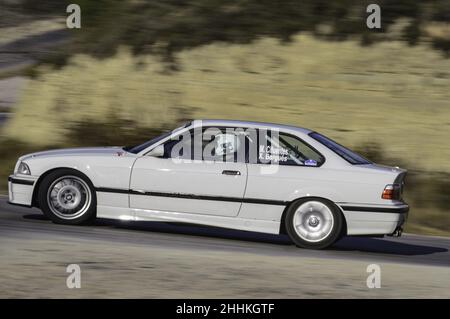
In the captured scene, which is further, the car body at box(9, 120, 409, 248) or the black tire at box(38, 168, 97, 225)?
the black tire at box(38, 168, 97, 225)

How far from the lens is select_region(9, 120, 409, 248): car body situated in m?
10.9

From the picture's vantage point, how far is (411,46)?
21.7 m

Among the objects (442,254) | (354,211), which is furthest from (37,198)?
(442,254)

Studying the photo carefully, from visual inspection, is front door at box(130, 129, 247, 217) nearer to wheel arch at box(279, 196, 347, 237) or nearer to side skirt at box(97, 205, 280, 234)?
side skirt at box(97, 205, 280, 234)

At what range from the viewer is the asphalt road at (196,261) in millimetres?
8422

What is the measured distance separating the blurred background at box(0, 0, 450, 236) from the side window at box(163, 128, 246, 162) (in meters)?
8.50

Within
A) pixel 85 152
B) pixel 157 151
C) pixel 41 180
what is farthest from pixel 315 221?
pixel 41 180

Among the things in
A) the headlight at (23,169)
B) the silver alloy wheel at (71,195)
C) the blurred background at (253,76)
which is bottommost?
the silver alloy wheel at (71,195)

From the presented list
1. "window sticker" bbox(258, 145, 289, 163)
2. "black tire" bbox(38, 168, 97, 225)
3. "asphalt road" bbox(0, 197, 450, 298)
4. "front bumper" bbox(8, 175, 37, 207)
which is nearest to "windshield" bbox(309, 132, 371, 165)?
"window sticker" bbox(258, 145, 289, 163)

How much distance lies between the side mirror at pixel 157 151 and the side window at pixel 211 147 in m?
0.05

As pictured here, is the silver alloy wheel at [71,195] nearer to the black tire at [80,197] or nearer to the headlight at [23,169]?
the black tire at [80,197]

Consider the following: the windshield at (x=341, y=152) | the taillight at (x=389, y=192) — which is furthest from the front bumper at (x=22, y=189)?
the taillight at (x=389, y=192)

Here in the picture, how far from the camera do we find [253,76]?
72.1 feet
